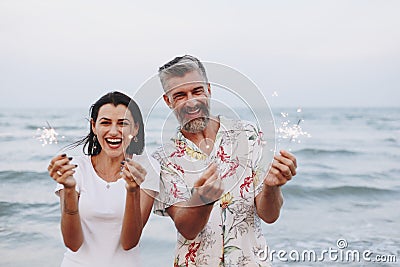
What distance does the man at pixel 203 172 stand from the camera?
6.08 feet

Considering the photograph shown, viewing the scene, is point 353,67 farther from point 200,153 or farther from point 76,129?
point 200,153

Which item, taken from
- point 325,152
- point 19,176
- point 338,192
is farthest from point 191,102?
point 325,152

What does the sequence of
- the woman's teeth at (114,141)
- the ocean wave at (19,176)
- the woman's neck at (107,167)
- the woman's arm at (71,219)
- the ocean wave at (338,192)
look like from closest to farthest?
the woman's arm at (71,219), the woman's teeth at (114,141), the woman's neck at (107,167), the ocean wave at (338,192), the ocean wave at (19,176)

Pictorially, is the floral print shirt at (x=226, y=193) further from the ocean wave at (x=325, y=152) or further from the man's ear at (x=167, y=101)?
the ocean wave at (x=325, y=152)

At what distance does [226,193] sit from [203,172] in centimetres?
12

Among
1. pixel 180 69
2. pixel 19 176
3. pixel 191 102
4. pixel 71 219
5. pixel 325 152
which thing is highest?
pixel 325 152

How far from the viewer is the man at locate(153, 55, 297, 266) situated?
6.08ft

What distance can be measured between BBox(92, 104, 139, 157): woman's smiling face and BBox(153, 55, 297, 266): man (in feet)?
0.48

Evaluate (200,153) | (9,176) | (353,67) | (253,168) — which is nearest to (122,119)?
(200,153)

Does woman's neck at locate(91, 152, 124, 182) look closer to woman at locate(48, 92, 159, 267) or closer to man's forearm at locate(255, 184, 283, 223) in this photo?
woman at locate(48, 92, 159, 267)

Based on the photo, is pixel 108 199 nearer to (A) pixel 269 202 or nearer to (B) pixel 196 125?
(B) pixel 196 125

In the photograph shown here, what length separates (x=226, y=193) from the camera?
1.88m

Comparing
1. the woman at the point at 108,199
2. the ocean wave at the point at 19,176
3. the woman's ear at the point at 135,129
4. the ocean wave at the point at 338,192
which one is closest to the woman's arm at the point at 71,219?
the woman at the point at 108,199

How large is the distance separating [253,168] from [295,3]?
12.6 meters
